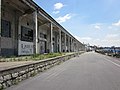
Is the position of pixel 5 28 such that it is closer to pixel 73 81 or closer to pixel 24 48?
pixel 24 48

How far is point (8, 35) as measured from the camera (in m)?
29.2

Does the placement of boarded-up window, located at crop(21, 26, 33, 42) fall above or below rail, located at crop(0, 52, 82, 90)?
above

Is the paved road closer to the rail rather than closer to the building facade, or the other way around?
the rail

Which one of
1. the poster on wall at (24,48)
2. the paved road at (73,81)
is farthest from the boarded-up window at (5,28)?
the paved road at (73,81)

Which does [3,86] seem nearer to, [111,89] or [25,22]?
[111,89]

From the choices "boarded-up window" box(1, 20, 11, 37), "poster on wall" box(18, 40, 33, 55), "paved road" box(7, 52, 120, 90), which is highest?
"boarded-up window" box(1, 20, 11, 37)

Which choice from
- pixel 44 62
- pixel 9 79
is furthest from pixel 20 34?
pixel 9 79

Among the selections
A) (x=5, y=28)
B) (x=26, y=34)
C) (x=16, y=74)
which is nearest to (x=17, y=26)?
(x=5, y=28)

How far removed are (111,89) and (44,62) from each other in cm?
860

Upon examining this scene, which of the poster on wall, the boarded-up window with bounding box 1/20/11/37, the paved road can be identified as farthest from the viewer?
the poster on wall

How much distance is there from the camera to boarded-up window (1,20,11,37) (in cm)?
2753

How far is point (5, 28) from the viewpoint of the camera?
28203mm

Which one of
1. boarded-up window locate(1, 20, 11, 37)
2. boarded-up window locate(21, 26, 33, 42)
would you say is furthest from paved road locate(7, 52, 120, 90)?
boarded-up window locate(21, 26, 33, 42)

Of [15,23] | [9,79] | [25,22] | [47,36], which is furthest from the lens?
[47,36]
